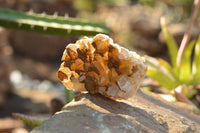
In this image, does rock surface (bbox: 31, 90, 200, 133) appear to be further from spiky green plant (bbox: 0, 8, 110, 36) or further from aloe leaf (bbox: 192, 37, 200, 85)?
aloe leaf (bbox: 192, 37, 200, 85)

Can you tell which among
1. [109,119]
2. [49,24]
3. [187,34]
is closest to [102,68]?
[109,119]

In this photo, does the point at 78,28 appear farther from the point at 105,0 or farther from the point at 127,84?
the point at 105,0

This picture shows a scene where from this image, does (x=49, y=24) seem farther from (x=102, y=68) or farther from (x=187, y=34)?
(x=187, y=34)

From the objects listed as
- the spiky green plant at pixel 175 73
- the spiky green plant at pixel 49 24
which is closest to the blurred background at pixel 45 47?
the spiky green plant at pixel 49 24

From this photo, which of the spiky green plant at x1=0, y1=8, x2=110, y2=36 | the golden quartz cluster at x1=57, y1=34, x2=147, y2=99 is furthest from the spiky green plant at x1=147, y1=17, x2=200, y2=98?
the golden quartz cluster at x1=57, y1=34, x2=147, y2=99

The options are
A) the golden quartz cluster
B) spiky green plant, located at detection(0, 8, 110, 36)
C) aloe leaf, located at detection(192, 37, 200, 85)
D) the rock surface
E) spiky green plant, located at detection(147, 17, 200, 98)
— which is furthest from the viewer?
aloe leaf, located at detection(192, 37, 200, 85)
